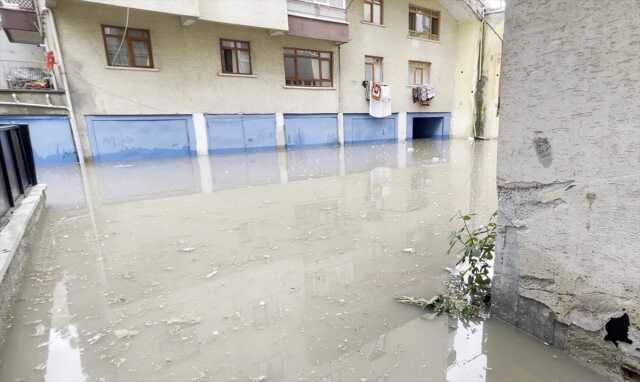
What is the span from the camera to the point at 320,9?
12.8 metres

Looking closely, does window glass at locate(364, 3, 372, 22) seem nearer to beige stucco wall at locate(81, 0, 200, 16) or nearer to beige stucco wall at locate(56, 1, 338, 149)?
beige stucco wall at locate(56, 1, 338, 149)

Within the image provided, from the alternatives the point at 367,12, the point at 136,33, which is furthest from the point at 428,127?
the point at 136,33

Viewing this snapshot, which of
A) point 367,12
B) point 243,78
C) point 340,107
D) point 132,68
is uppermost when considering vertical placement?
point 367,12

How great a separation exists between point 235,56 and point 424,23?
10.6 m

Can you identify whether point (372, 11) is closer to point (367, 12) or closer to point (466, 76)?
point (367, 12)

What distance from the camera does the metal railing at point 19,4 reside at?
9.74m

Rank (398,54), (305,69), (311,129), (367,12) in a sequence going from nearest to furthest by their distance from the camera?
(305,69) < (311,129) < (367,12) < (398,54)

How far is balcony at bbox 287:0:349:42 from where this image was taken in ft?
40.2

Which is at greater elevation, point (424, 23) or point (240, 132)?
point (424, 23)

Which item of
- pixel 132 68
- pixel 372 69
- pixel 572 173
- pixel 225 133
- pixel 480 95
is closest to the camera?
pixel 572 173

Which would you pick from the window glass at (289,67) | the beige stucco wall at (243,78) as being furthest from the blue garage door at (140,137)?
the window glass at (289,67)

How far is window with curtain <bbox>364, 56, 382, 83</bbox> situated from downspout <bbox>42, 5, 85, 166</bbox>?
11.4 m

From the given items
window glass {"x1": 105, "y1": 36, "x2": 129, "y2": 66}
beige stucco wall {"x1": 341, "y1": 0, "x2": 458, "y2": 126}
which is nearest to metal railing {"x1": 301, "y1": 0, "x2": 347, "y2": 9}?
beige stucco wall {"x1": 341, "y1": 0, "x2": 458, "y2": 126}

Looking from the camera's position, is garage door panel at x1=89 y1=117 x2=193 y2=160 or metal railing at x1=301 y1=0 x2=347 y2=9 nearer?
garage door panel at x1=89 y1=117 x2=193 y2=160
